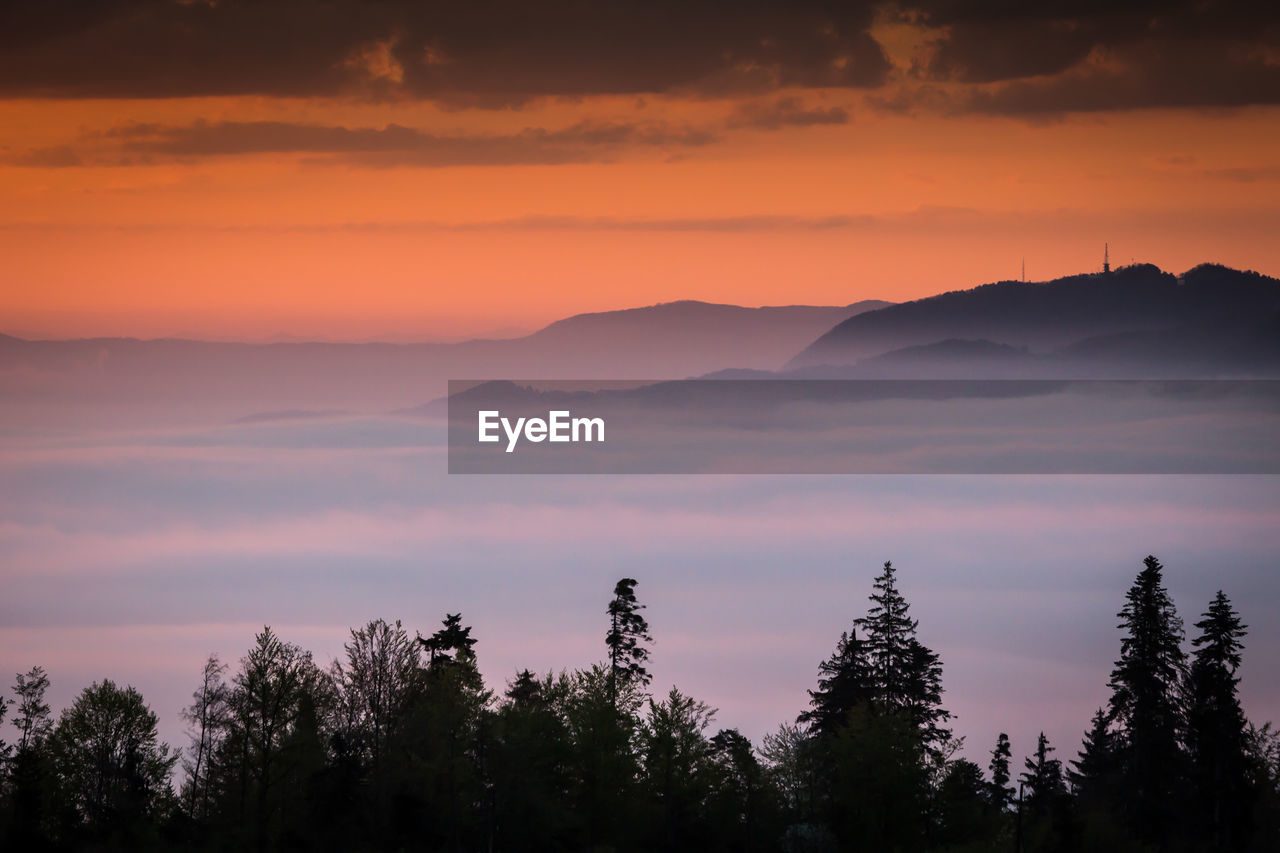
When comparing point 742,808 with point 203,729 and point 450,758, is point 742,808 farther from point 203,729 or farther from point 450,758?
point 203,729

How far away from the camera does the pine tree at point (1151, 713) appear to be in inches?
3278

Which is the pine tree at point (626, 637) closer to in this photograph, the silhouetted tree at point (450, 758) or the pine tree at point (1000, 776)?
the silhouetted tree at point (450, 758)

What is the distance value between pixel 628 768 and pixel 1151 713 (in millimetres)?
28485

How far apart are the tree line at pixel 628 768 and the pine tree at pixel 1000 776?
27.8 meters

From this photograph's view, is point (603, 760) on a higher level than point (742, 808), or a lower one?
higher

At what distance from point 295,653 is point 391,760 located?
1240 centimetres

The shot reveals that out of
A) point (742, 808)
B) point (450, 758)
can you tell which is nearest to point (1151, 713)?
point (742, 808)

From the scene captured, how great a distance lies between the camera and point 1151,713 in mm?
83562

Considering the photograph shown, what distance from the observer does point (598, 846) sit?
84.1m

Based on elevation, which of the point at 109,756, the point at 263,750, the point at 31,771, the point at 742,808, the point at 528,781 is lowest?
the point at 742,808

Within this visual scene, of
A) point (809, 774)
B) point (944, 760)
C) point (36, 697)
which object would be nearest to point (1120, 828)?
point (944, 760)

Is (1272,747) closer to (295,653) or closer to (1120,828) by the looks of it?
(1120,828)

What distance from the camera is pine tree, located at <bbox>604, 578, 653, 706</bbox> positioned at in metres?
93.2

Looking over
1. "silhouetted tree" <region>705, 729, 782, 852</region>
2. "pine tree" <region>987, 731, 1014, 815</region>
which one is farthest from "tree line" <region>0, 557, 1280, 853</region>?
"pine tree" <region>987, 731, 1014, 815</region>
